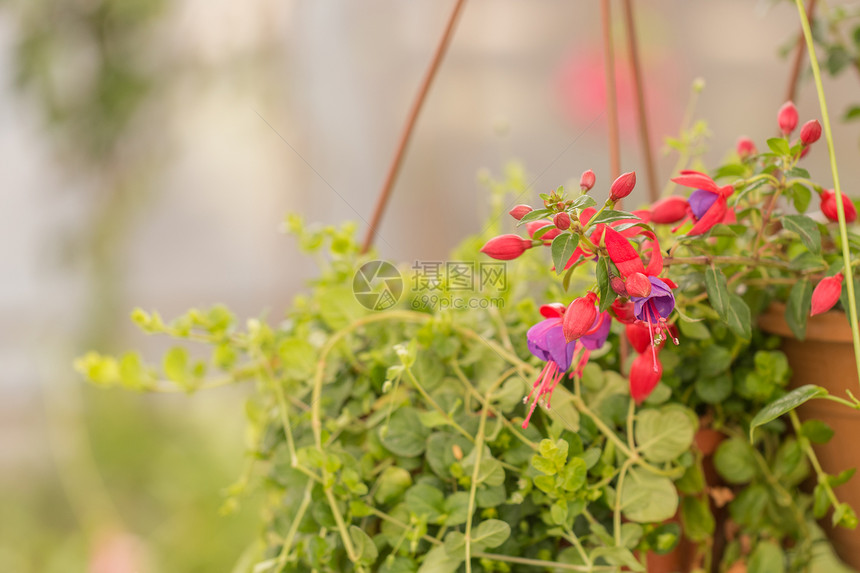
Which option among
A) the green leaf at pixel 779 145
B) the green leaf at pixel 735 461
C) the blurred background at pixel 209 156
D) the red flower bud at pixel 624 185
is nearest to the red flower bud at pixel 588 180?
the red flower bud at pixel 624 185

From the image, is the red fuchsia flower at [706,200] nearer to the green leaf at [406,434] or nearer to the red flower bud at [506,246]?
the red flower bud at [506,246]

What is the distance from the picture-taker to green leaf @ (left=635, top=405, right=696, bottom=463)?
0.37m

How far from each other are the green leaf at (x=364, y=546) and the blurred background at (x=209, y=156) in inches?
29.7

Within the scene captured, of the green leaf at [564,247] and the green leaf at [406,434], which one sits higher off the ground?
the green leaf at [564,247]

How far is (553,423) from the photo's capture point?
1.22 ft

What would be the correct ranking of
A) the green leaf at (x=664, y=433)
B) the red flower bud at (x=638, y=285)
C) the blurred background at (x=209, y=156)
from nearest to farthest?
the red flower bud at (x=638, y=285), the green leaf at (x=664, y=433), the blurred background at (x=209, y=156)

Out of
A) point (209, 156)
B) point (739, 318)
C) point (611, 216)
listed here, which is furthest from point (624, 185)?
point (209, 156)

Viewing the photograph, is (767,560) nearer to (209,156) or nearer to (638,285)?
(638,285)

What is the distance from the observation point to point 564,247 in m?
0.28

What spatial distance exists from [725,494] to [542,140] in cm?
108

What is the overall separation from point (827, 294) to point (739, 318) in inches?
1.8

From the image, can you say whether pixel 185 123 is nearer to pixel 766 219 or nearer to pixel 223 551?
pixel 223 551

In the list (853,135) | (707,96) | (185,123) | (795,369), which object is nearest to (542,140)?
(707,96)

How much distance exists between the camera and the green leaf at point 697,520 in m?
0.40
